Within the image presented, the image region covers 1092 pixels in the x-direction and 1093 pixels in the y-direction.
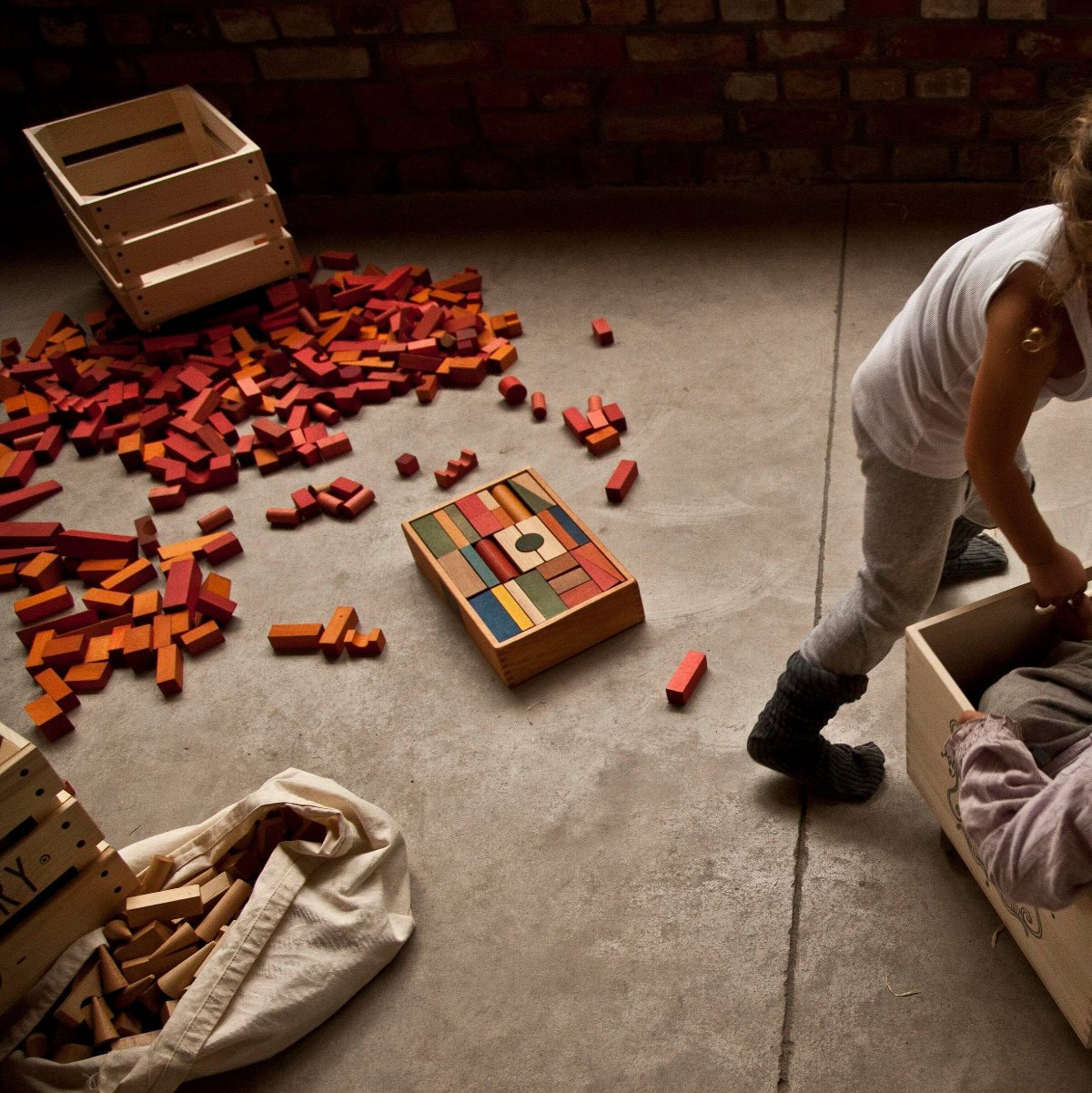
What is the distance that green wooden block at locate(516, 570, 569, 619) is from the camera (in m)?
2.58

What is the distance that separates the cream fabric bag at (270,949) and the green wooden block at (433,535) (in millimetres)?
726

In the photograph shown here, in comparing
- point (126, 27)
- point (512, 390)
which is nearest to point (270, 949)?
point (512, 390)

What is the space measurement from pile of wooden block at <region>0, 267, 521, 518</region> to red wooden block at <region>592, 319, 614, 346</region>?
26cm

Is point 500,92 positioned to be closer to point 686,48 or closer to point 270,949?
point 686,48

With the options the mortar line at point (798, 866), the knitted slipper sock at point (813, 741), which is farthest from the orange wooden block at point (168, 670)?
the mortar line at point (798, 866)

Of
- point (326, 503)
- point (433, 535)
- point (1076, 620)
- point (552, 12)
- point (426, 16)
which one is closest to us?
point (1076, 620)

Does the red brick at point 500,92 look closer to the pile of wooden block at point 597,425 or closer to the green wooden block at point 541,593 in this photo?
the pile of wooden block at point 597,425

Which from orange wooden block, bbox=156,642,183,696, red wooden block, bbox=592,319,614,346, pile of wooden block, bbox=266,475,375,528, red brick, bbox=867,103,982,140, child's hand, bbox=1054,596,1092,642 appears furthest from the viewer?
red brick, bbox=867,103,982,140

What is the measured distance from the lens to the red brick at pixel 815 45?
362 centimetres

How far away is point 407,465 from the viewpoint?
10.4 ft

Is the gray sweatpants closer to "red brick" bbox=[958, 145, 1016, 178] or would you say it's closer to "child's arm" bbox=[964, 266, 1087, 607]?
"child's arm" bbox=[964, 266, 1087, 607]

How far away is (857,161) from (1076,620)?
245 centimetres

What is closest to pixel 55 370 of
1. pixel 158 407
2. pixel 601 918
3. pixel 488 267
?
pixel 158 407

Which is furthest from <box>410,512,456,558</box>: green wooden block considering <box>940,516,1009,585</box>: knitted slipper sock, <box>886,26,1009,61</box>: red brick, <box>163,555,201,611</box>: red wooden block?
<box>886,26,1009,61</box>: red brick
